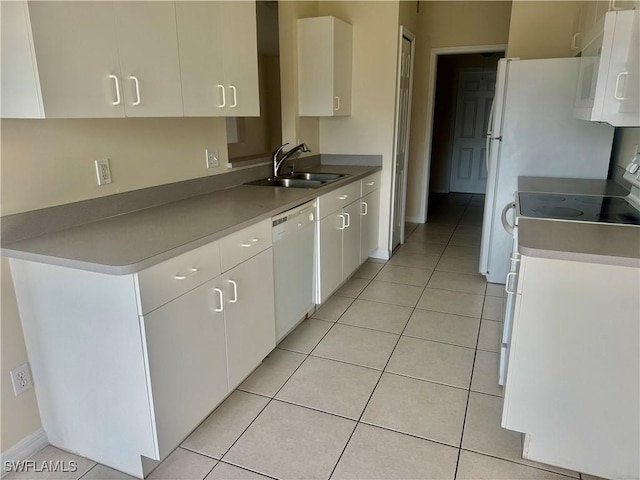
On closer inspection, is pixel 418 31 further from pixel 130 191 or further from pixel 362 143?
pixel 130 191

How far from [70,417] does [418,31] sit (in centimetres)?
507

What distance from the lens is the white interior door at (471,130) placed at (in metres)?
7.04

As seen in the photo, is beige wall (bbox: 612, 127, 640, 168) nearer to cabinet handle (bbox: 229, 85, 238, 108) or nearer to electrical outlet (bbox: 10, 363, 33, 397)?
cabinet handle (bbox: 229, 85, 238, 108)

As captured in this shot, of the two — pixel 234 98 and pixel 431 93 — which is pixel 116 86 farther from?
pixel 431 93

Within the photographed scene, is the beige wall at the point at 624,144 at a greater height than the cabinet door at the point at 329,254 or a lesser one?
greater

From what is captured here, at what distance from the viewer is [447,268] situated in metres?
3.98

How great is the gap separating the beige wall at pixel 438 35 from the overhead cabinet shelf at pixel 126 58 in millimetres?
3264

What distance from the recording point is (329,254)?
3.05 metres

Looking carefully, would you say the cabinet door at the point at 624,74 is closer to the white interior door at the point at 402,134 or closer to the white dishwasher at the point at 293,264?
the white dishwasher at the point at 293,264

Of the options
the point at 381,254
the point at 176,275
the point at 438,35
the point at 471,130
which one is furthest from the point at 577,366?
the point at 471,130

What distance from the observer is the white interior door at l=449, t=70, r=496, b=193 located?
7.04m

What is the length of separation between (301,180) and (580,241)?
2028mm

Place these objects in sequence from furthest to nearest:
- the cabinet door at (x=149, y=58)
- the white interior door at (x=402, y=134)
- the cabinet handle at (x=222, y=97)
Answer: the white interior door at (x=402, y=134)
the cabinet handle at (x=222, y=97)
the cabinet door at (x=149, y=58)

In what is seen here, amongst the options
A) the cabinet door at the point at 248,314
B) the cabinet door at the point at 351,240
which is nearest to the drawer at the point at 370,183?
the cabinet door at the point at 351,240
